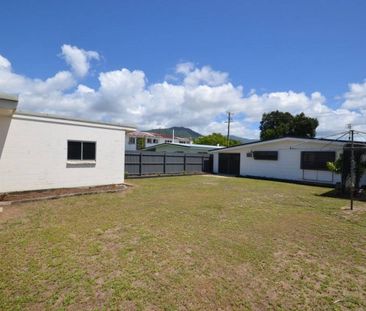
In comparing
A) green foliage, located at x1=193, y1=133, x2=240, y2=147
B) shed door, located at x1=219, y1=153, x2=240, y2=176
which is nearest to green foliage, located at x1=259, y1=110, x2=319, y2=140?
green foliage, located at x1=193, y1=133, x2=240, y2=147

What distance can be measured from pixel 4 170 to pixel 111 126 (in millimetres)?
4459

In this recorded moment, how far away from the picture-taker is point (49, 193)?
9250 millimetres

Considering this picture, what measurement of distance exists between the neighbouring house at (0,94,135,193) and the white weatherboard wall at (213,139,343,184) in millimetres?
11280

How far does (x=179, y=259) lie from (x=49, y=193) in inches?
282

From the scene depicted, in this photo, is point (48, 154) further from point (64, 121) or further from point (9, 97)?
point (9, 97)

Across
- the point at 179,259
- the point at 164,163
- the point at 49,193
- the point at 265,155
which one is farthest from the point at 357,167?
the point at 49,193

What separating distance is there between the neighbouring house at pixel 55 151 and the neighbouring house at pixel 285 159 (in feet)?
36.9

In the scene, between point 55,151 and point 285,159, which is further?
point 285,159

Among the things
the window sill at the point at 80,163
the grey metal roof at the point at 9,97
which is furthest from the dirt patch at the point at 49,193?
the grey metal roof at the point at 9,97

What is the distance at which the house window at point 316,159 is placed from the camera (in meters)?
15.0

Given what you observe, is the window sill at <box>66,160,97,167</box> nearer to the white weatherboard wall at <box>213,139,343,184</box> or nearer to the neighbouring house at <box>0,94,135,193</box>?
the neighbouring house at <box>0,94,135,193</box>

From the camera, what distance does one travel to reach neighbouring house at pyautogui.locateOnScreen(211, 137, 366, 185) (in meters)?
15.0

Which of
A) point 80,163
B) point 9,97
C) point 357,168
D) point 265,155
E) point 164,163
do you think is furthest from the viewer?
point 265,155

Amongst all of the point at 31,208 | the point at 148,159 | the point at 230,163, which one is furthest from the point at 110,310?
the point at 230,163
